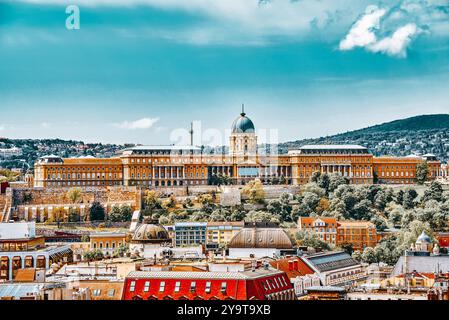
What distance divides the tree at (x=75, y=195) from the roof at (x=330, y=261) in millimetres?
13400

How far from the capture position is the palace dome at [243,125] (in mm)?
39438

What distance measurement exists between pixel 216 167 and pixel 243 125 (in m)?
5.59

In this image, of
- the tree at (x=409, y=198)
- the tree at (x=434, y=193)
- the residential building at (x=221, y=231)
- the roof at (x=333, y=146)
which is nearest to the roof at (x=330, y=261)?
the residential building at (x=221, y=231)

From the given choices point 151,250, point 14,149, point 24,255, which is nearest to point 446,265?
point 151,250

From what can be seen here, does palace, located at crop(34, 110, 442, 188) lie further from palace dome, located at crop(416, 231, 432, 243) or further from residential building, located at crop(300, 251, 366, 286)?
residential building, located at crop(300, 251, 366, 286)

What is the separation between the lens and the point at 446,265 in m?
27.5

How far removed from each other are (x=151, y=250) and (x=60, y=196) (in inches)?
573

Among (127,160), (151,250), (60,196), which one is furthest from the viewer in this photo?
(127,160)

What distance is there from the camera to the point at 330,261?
29656 millimetres

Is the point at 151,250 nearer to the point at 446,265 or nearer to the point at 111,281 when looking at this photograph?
the point at 446,265

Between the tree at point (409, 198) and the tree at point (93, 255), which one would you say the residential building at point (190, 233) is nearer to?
the tree at point (93, 255)

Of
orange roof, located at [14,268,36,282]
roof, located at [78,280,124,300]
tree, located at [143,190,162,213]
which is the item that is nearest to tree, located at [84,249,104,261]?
orange roof, located at [14,268,36,282]

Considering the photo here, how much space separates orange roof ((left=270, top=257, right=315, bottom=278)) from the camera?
25562 mm

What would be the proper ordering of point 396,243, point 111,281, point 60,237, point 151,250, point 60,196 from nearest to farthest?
1. point 111,281
2. point 151,250
3. point 396,243
4. point 60,237
5. point 60,196
